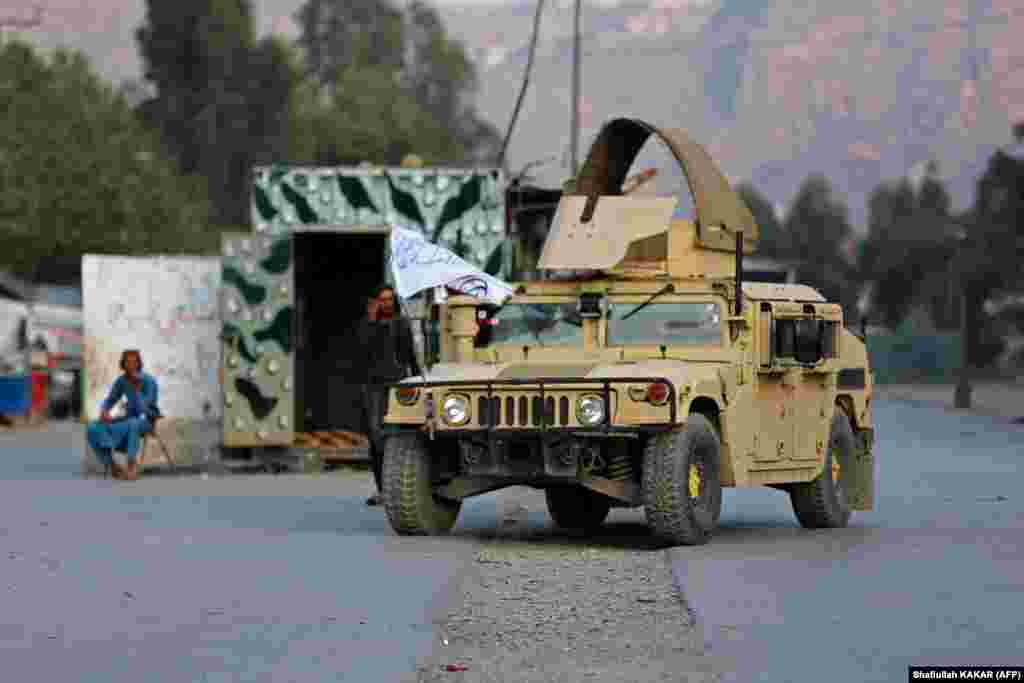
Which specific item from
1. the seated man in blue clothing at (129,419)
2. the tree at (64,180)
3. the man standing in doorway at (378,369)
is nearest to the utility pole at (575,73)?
the seated man in blue clothing at (129,419)

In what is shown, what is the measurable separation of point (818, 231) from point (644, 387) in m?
165

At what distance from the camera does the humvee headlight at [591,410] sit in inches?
634

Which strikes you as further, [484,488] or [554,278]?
[554,278]

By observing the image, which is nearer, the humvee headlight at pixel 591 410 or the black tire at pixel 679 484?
the black tire at pixel 679 484

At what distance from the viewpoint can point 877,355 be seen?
9675 centimetres

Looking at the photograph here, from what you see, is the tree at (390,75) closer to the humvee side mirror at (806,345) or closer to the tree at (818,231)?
the tree at (818,231)

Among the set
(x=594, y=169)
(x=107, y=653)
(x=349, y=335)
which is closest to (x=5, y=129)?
(x=349, y=335)

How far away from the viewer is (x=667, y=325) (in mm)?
17672

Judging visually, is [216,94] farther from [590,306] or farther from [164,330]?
[590,306]

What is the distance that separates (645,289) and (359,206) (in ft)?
33.9

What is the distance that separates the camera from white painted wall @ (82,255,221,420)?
94.1 ft

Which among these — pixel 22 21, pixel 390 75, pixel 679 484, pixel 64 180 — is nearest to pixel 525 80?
pixel 679 484

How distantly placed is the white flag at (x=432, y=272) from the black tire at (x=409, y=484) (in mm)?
1490

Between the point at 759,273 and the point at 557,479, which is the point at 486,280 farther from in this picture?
the point at 759,273
